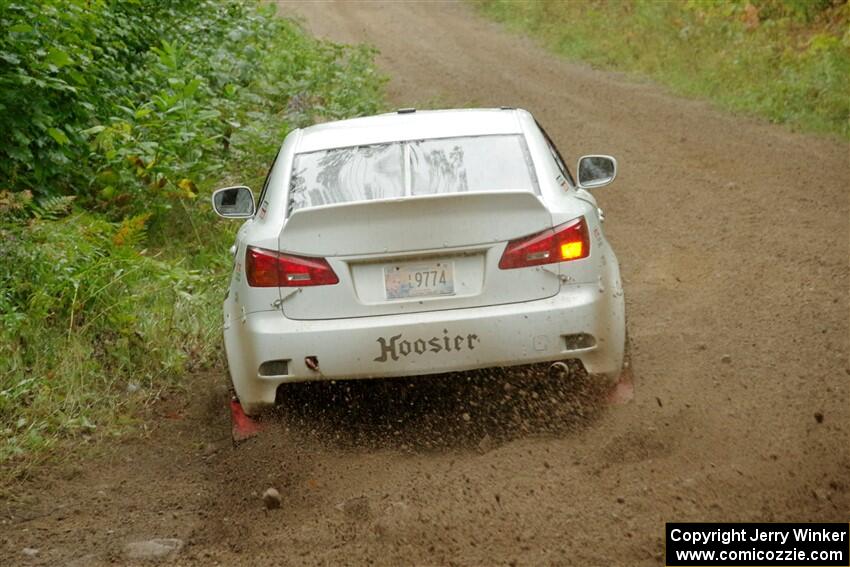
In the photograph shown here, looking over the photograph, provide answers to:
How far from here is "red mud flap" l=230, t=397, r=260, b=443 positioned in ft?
17.5

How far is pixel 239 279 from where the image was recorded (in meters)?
5.25

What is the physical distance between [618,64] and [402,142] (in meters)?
14.7

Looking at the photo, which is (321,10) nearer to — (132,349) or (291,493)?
(132,349)

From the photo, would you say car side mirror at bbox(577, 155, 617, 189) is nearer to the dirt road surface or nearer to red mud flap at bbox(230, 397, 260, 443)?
the dirt road surface

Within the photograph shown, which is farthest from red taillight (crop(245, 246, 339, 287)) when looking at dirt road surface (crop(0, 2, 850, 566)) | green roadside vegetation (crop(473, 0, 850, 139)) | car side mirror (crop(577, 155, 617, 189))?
green roadside vegetation (crop(473, 0, 850, 139))

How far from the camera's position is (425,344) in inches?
192

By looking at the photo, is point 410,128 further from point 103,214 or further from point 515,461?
point 103,214

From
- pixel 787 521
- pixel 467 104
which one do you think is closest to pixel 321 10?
pixel 467 104

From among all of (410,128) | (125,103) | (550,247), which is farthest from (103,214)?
(550,247)

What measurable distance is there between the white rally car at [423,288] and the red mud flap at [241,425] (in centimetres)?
15

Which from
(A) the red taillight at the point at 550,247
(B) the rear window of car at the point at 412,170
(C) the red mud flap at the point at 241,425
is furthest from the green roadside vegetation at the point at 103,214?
(A) the red taillight at the point at 550,247

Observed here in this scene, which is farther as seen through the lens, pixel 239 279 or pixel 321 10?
pixel 321 10

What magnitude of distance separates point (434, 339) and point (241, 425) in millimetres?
1111

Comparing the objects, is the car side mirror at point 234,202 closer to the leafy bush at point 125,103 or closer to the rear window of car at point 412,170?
the rear window of car at point 412,170
